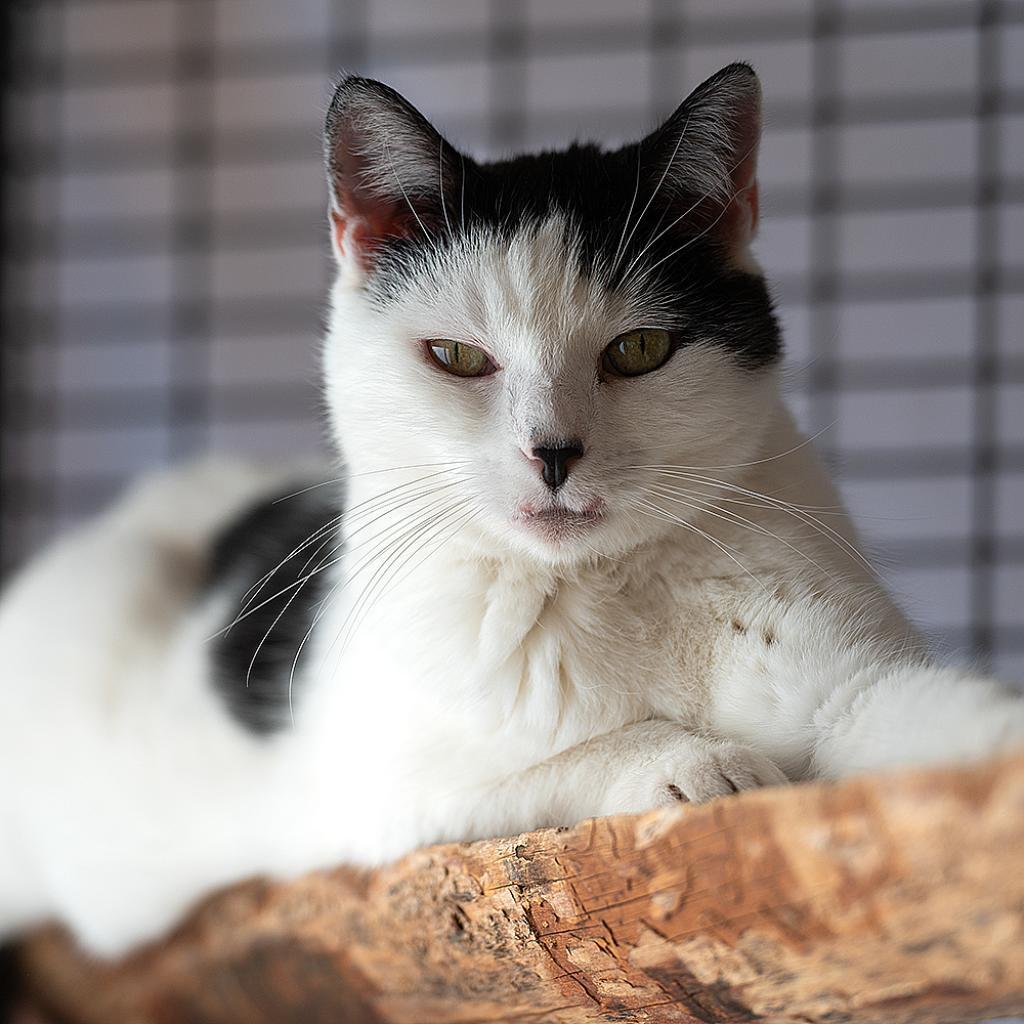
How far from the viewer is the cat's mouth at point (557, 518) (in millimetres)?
1235

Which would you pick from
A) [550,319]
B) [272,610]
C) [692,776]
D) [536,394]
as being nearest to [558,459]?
[536,394]

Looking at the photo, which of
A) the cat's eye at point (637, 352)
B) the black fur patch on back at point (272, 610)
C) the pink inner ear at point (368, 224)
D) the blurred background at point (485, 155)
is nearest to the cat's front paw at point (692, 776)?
the cat's eye at point (637, 352)

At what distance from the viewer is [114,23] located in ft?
11.5

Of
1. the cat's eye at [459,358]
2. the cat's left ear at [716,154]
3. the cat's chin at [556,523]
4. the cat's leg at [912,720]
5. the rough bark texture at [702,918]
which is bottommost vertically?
the rough bark texture at [702,918]

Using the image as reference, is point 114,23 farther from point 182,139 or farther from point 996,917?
point 996,917

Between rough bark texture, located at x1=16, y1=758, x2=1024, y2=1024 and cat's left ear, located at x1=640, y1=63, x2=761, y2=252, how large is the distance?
0.77m

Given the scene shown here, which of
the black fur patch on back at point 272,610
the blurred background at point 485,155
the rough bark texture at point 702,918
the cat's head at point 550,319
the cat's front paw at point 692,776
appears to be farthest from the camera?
the blurred background at point 485,155

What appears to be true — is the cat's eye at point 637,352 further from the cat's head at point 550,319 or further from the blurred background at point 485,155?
the blurred background at point 485,155

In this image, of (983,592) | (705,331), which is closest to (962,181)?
(983,592)

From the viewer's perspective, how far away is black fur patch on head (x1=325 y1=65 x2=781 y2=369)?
1373mm

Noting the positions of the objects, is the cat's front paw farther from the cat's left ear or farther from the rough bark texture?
the cat's left ear

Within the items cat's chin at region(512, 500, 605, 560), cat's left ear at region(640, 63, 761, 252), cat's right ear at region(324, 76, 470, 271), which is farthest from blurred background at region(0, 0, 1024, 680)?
cat's chin at region(512, 500, 605, 560)

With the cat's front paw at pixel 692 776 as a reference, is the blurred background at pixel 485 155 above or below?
above

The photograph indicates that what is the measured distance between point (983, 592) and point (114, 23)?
117 inches
